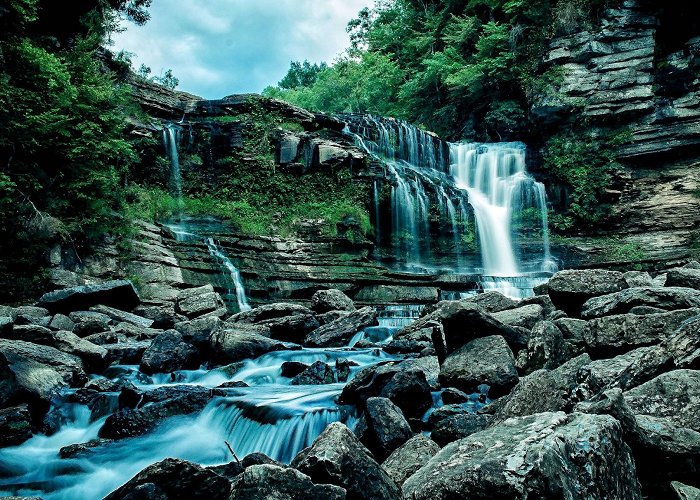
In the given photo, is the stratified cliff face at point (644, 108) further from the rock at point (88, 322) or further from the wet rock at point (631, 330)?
the rock at point (88, 322)

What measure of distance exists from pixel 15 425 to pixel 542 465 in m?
6.37

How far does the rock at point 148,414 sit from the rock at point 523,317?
208 inches

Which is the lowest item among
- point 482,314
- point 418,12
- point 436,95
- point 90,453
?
point 90,453

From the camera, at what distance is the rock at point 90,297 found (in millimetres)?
12938

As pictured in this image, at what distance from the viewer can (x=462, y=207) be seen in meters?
23.6

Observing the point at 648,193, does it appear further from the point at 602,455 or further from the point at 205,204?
the point at 602,455

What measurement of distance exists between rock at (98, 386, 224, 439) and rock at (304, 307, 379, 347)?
4.94 meters

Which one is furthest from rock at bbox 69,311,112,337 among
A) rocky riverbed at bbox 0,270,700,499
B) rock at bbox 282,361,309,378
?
rock at bbox 282,361,309,378

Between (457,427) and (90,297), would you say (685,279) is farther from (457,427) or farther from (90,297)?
(90,297)

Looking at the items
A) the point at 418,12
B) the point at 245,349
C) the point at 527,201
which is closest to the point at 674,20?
the point at 527,201

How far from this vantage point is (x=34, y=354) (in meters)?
8.16

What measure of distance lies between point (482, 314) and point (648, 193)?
20495 millimetres

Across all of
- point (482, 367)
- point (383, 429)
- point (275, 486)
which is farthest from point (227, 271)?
point (275, 486)

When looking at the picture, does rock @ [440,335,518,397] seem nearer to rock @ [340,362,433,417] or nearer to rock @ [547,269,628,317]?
rock @ [340,362,433,417]
